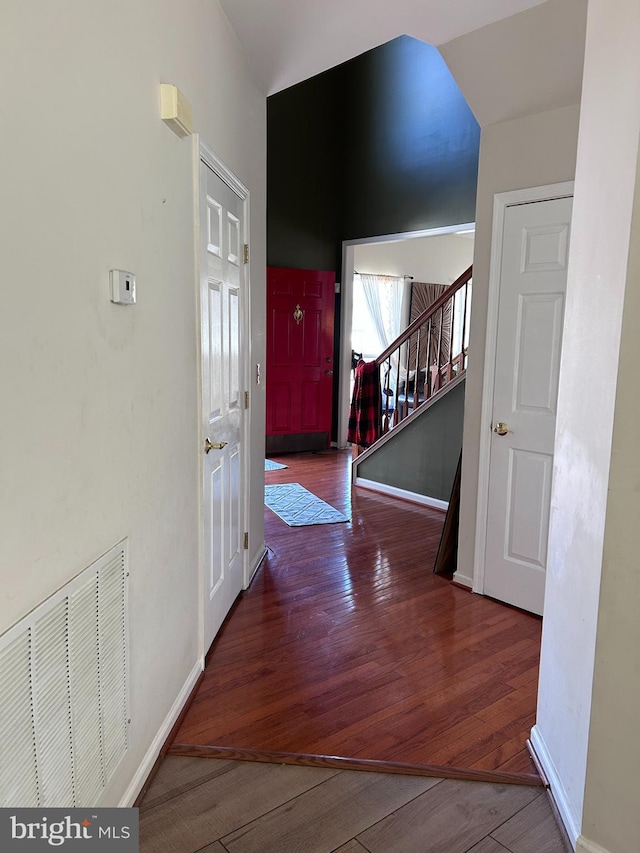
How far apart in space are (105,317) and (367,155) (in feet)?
19.6

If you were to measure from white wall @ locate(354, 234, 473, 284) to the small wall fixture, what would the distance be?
6.72 m

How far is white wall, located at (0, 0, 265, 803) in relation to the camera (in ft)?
3.67

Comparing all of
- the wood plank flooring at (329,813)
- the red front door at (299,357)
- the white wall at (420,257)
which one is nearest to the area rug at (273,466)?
the red front door at (299,357)

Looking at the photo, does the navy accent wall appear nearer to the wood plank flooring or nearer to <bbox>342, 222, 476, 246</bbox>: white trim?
<bbox>342, 222, 476, 246</bbox>: white trim

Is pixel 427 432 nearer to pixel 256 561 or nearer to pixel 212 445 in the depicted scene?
pixel 256 561

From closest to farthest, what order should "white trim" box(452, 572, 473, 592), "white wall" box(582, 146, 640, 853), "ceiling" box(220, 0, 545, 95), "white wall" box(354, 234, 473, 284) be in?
"white wall" box(582, 146, 640, 853)
"ceiling" box(220, 0, 545, 95)
"white trim" box(452, 572, 473, 592)
"white wall" box(354, 234, 473, 284)

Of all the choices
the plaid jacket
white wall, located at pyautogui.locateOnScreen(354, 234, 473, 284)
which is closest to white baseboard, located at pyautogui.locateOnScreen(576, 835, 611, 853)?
the plaid jacket

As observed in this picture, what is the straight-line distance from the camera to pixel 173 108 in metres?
1.82

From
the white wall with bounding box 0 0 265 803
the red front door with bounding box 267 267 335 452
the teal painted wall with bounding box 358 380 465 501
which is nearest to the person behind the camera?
the white wall with bounding box 0 0 265 803

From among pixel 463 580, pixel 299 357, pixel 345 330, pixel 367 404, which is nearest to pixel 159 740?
pixel 463 580

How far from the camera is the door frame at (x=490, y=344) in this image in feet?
9.46

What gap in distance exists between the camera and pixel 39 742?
120 cm

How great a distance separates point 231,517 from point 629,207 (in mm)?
2124

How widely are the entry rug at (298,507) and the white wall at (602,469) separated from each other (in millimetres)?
2810
